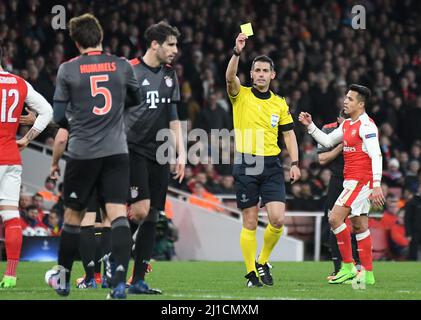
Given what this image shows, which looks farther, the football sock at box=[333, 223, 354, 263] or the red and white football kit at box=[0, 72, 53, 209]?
the football sock at box=[333, 223, 354, 263]

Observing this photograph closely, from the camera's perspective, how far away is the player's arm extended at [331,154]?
12.2 metres

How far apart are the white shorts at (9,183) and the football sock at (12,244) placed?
198 millimetres

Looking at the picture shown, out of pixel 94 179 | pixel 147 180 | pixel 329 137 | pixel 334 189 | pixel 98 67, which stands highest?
pixel 98 67

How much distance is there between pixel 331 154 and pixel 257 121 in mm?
1331

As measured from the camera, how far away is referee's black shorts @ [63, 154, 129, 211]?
8.47 metres

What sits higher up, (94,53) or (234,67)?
(94,53)

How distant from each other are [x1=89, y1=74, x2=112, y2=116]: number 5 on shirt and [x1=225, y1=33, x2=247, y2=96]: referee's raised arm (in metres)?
2.27

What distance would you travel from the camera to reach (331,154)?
1226 centimetres

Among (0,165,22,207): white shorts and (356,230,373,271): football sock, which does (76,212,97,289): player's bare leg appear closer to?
(0,165,22,207): white shorts

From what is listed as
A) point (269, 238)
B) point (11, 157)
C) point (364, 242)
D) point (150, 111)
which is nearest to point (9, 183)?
point (11, 157)

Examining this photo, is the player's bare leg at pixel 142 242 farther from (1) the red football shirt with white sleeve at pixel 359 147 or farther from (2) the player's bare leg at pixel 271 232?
(1) the red football shirt with white sleeve at pixel 359 147

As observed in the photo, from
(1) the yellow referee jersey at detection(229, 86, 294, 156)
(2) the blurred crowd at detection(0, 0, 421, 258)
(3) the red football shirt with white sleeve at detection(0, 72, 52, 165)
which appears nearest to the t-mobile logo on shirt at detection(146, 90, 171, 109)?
(3) the red football shirt with white sleeve at detection(0, 72, 52, 165)

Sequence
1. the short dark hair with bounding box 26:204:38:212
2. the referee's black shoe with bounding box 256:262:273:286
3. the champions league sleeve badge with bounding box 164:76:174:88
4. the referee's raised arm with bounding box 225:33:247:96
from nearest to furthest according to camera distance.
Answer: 1. the champions league sleeve badge with bounding box 164:76:174:88
2. the referee's raised arm with bounding box 225:33:247:96
3. the referee's black shoe with bounding box 256:262:273:286
4. the short dark hair with bounding box 26:204:38:212

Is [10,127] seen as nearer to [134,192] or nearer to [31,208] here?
[134,192]
